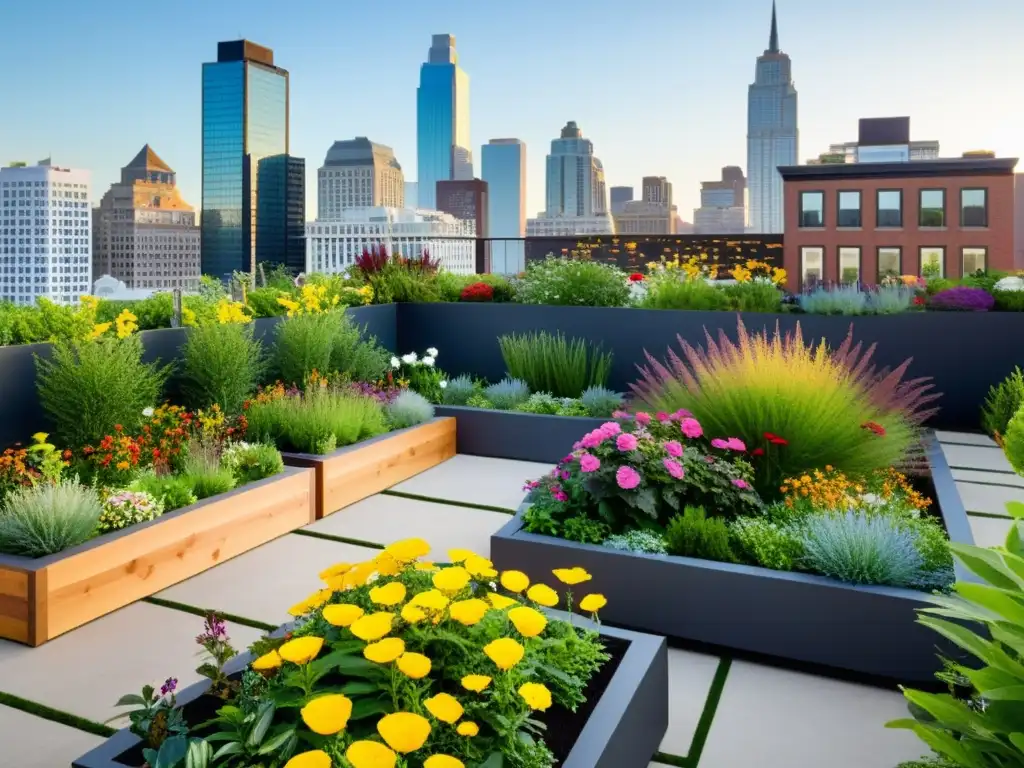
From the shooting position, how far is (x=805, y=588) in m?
2.41

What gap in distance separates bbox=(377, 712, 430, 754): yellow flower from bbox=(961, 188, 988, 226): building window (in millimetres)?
38143

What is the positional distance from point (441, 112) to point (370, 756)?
11480cm

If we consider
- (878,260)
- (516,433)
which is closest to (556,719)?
(516,433)

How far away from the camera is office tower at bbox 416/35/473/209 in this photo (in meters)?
104

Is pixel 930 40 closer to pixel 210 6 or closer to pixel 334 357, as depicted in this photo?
pixel 334 357

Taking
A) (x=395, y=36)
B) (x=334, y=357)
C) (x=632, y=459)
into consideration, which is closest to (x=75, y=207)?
(x=334, y=357)

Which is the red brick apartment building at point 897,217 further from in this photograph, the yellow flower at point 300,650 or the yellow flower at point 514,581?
the yellow flower at point 300,650

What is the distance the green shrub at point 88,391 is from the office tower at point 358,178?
2225 inches

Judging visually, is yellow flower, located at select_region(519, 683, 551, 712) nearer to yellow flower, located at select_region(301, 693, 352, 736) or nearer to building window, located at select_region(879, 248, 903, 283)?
yellow flower, located at select_region(301, 693, 352, 736)

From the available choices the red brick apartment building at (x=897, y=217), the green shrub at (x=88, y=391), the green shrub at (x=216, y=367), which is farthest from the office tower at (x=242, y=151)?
the green shrub at (x=88, y=391)

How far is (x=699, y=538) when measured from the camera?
270 cm

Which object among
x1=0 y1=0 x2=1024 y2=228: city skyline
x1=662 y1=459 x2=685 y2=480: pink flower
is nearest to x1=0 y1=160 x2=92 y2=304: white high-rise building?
x1=0 y1=0 x2=1024 y2=228: city skyline

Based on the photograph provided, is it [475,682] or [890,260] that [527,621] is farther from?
[890,260]

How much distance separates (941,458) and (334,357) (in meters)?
3.72
